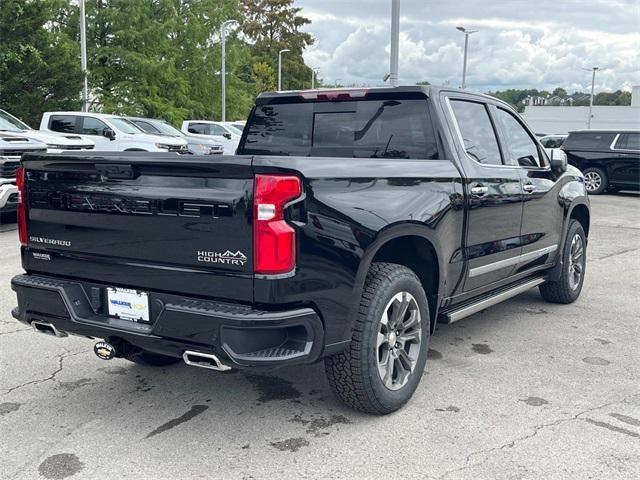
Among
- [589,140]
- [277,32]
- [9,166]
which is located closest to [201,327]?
[9,166]

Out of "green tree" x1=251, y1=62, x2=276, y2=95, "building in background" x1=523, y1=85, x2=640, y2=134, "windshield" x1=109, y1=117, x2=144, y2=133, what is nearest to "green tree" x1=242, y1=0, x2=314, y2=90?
"green tree" x1=251, y1=62, x2=276, y2=95

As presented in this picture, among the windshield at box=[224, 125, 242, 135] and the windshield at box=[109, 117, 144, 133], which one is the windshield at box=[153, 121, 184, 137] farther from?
the windshield at box=[224, 125, 242, 135]

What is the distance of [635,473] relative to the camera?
3.12m

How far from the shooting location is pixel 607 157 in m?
17.2

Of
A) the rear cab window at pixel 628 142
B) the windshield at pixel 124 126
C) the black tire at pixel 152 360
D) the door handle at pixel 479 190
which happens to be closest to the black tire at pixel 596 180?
the rear cab window at pixel 628 142

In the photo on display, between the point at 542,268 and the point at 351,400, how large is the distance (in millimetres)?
2766

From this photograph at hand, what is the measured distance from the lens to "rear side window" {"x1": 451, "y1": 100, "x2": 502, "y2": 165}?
461 cm

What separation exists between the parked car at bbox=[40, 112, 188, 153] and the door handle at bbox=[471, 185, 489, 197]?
1298 cm

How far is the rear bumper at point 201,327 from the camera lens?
3020mm

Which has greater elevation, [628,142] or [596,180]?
[628,142]

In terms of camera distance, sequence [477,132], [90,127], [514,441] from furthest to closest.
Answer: [90,127]
[477,132]
[514,441]

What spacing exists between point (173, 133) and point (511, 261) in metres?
16.3

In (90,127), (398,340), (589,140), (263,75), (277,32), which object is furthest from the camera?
(277,32)

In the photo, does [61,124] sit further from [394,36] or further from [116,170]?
[116,170]
